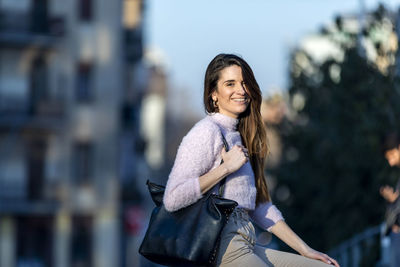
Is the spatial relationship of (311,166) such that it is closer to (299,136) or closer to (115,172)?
(299,136)

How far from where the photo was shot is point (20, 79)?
44219 millimetres

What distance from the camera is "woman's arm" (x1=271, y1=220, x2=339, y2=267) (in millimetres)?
5961

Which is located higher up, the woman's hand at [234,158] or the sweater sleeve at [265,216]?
the woman's hand at [234,158]

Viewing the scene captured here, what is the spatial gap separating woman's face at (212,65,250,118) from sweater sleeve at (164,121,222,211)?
0.80 ft

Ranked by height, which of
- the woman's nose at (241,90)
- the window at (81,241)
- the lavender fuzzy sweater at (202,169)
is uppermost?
the woman's nose at (241,90)

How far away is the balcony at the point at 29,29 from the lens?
44.3 metres

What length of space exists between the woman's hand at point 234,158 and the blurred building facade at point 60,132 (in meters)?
38.4

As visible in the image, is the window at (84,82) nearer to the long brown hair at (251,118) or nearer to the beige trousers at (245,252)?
the long brown hair at (251,118)

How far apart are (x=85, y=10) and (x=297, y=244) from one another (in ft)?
132

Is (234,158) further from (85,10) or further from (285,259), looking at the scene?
(85,10)

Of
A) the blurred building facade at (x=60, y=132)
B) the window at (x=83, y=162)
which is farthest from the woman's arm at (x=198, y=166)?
the window at (x=83, y=162)

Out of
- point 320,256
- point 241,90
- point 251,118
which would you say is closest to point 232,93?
point 241,90

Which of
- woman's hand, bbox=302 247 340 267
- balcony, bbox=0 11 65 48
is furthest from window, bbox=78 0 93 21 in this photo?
woman's hand, bbox=302 247 340 267

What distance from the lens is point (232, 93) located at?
6.09 meters
